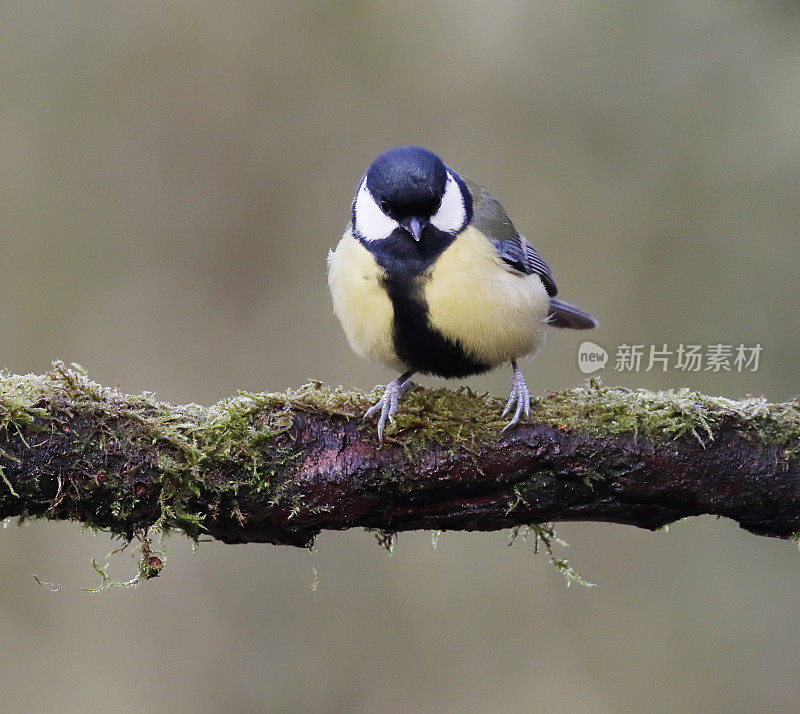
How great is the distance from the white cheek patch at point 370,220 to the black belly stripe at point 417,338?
14 cm

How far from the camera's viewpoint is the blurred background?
357 centimetres

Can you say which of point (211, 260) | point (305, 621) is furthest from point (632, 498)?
point (211, 260)

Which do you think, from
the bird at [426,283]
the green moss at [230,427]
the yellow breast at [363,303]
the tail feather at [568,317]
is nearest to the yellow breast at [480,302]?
the bird at [426,283]

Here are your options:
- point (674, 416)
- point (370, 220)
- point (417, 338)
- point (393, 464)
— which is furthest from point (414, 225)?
point (674, 416)

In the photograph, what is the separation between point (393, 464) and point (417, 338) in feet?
1.48

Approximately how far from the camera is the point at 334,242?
4.07 meters

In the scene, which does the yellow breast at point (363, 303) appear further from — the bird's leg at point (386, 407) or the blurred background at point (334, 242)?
the blurred background at point (334, 242)

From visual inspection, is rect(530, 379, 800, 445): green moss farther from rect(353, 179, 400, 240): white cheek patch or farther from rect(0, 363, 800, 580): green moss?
rect(353, 179, 400, 240): white cheek patch

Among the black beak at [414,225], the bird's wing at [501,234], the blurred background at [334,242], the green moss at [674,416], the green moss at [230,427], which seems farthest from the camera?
the blurred background at [334,242]

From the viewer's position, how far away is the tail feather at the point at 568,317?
107 inches

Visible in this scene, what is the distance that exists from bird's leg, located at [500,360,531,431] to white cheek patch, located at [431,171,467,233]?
1.42 ft

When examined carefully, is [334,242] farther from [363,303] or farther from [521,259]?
[363,303]

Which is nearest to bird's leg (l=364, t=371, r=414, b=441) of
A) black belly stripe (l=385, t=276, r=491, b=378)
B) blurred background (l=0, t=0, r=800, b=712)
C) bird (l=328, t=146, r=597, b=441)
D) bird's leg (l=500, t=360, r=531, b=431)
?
bird (l=328, t=146, r=597, b=441)

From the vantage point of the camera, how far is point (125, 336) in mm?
3914
